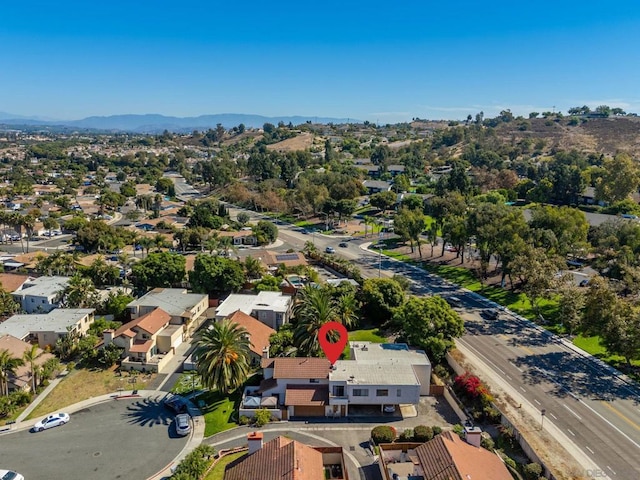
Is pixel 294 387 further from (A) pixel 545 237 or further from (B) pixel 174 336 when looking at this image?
(A) pixel 545 237

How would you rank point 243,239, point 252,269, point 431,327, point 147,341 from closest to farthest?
point 431,327 < point 147,341 < point 252,269 < point 243,239

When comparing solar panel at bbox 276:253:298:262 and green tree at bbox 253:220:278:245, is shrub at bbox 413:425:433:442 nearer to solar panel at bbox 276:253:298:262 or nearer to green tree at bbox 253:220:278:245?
solar panel at bbox 276:253:298:262

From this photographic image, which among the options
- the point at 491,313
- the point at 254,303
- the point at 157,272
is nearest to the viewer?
the point at 254,303

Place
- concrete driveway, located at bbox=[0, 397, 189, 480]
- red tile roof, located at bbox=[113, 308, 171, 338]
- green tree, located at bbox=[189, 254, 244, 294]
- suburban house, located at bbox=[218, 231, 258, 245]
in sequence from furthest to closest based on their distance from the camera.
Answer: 1. suburban house, located at bbox=[218, 231, 258, 245]
2. green tree, located at bbox=[189, 254, 244, 294]
3. red tile roof, located at bbox=[113, 308, 171, 338]
4. concrete driveway, located at bbox=[0, 397, 189, 480]

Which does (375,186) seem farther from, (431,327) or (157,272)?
(431,327)

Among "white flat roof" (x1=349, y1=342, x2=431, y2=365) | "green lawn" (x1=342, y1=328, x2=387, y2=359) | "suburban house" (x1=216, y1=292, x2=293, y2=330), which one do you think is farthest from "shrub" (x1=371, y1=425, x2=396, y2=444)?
"suburban house" (x1=216, y1=292, x2=293, y2=330)

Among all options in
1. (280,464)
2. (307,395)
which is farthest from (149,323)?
(280,464)

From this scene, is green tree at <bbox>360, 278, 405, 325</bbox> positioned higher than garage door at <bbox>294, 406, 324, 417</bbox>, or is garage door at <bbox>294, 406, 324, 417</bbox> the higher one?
green tree at <bbox>360, 278, 405, 325</bbox>

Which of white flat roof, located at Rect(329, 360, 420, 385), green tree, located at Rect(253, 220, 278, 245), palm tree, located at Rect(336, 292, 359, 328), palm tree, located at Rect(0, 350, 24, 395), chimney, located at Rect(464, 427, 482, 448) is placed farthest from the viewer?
green tree, located at Rect(253, 220, 278, 245)
